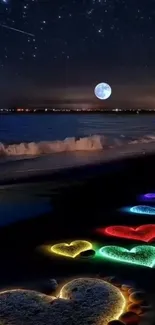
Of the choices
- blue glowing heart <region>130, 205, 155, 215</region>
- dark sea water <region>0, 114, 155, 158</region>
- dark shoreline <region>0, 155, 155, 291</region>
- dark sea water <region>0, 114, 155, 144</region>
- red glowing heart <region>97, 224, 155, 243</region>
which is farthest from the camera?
dark sea water <region>0, 114, 155, 144</region>

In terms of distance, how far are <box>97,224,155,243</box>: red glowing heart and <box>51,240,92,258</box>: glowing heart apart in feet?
2.15

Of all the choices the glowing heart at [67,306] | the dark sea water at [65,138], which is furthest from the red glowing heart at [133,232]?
the dark sea water at [65,138]

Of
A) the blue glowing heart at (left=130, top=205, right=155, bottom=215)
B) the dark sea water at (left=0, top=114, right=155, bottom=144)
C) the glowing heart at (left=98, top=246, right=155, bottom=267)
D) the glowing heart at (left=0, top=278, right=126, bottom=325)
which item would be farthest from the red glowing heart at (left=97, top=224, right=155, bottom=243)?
the dark sea water at (left=0, top=114, right=155, bottom=144)

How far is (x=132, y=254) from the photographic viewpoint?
14.8 ft

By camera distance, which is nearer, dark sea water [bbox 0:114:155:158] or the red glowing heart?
the red glowing heart

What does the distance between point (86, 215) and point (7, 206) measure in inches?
70.8

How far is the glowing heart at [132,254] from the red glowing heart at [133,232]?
569 millimetres

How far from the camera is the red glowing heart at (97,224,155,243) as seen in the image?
17.3 feet

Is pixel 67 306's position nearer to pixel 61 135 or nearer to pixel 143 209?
pixel 143 209

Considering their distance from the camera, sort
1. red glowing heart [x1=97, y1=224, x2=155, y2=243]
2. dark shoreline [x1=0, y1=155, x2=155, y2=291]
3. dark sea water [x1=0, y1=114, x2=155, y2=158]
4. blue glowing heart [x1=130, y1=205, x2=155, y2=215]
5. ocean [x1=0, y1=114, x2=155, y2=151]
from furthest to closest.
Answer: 1. ocean [x1=0, y1=114, x2=155, y2=151]
2. dark sea water [x1=0, y1=114, x2=155, y2=158]
3. blue glowing heart [x1=130, y1=205, x2=155, y2=215]
4. red glowing heart [x1=97, y1=224, x2=155, y2=243]
5. dark shoreline [x1=0, y1=155, x2=155, y2=291]

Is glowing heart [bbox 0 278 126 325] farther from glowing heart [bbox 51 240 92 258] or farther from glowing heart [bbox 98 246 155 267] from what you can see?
glowing heart [bbox 51 240 92 258]

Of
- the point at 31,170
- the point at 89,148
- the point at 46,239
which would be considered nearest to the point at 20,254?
the point at 46,239

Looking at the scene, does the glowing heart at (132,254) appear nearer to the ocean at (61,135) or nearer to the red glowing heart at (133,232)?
the red glowing heart at (133,232)

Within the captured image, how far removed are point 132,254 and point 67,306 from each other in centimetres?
140
